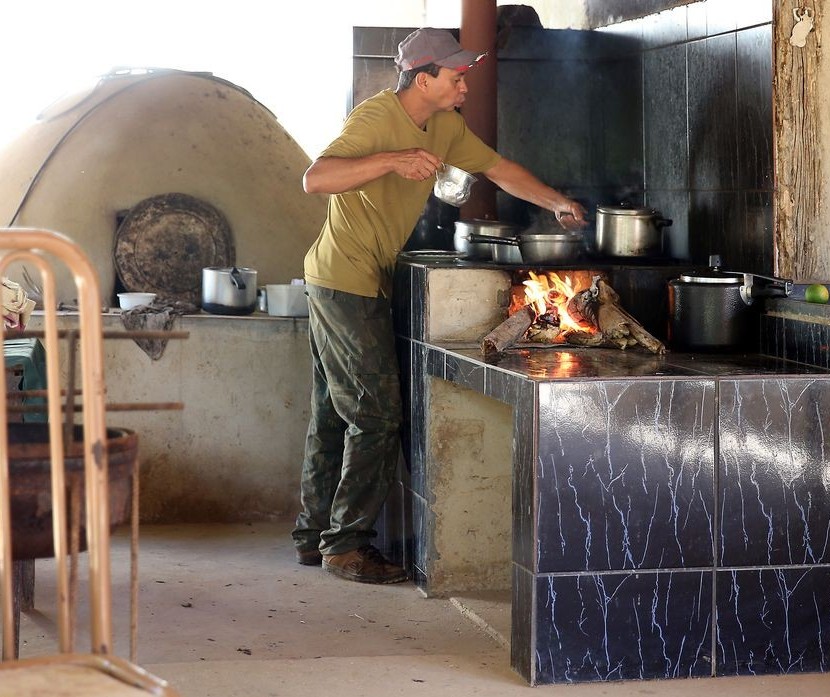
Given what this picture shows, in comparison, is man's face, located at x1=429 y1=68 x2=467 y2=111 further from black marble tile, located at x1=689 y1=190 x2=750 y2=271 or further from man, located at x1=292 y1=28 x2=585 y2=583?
black marble tile, located at x1=689 y1=190 x2=750 y2=271

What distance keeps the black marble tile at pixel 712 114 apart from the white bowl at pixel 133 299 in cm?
260

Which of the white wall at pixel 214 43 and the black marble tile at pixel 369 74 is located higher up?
the white wall at pixel 214 43

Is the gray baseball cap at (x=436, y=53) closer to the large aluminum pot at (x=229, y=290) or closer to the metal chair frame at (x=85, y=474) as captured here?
the large aluminum pot at (x=229, y=290)

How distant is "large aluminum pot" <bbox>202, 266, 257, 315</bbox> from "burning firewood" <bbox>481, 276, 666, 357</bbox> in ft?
5.87

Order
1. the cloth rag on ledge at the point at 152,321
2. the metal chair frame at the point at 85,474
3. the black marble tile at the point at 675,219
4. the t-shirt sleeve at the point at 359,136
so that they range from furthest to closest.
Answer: the cloth rag on ledge at the point at 152,321 < the black marble tile at the point at 675,219 < the t-shirt sleeve at the point at 359,136 < the metal chair frame at the point at 85,474

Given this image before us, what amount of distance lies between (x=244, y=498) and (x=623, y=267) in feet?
7.55

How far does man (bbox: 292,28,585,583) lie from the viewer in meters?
4.77

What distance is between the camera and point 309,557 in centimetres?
527

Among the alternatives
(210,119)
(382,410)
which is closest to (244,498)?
(382,410)

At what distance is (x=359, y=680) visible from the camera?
3.79m

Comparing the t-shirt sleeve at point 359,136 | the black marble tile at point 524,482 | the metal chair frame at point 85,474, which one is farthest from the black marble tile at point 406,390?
the metal chair frame at point 85,474

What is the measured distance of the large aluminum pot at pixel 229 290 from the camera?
234 inches

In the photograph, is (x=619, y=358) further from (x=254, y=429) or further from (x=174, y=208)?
(x=174, y=208)

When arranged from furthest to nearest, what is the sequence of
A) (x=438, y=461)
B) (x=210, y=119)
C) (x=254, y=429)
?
1. (x=210, y=119)
2. (x=254, y=429)
3. (x=438, y=461)
